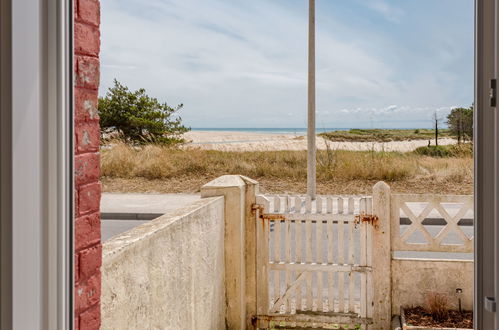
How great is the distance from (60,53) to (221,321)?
295 centimetres

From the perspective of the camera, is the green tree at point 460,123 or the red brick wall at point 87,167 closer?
the red brick wall at point 87,167

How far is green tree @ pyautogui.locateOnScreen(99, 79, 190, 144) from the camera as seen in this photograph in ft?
42.6

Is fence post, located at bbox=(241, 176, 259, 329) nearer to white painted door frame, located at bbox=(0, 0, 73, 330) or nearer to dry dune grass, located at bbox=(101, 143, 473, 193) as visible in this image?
white painted door frame, located at bbox=(0, 0, 73, 330)

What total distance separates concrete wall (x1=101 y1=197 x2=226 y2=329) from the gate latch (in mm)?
1133

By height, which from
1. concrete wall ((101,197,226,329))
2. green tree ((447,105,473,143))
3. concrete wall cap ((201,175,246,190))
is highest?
green tree ((447,105,473,143))

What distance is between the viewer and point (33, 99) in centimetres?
88

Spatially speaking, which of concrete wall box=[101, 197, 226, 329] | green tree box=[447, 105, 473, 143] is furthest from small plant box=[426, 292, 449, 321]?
green tree box=[447, 105, 473, 143]

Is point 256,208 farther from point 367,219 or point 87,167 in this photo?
point 87,167

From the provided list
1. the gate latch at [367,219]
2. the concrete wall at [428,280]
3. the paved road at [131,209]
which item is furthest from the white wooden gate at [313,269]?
the paved road at [131,209]
